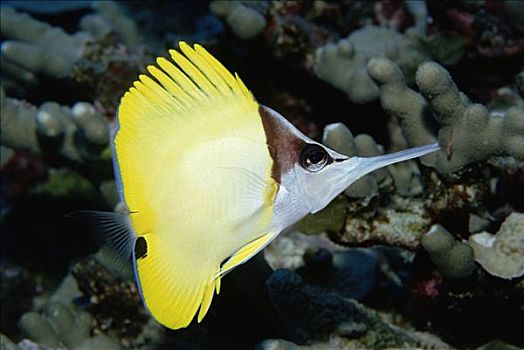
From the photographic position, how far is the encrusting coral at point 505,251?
2090 millimetres

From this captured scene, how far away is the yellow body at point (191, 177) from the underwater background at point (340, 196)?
21cm

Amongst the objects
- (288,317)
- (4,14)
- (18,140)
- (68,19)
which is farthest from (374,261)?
(68,19)

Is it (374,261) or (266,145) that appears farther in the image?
(374,261)

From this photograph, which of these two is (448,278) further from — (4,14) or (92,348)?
(4,14)

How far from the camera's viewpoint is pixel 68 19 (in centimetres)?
550

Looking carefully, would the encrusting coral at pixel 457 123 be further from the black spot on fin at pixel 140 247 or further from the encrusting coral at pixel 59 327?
A: the encrusting coral at pixel 59 327

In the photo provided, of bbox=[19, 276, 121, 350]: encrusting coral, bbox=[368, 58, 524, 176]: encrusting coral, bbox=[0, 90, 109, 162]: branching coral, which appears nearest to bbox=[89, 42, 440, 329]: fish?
bbox=[368, 58, 524, 176]: encrusting coral

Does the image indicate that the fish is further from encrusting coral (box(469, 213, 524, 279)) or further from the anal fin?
encrusting coral (box(469, 213, 524, 279))

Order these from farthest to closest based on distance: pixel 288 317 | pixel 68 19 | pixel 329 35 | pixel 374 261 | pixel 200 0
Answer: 1. pixel 68 19
2. pixel 200 0
3. pixel 329 35
4. pixel 374 261
5. pixel 288 317

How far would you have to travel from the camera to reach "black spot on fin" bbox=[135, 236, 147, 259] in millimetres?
1584

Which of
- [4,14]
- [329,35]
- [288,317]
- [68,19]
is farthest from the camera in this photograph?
[68,19]

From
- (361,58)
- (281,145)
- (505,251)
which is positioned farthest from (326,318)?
(361,58)

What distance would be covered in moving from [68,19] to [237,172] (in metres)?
4.70

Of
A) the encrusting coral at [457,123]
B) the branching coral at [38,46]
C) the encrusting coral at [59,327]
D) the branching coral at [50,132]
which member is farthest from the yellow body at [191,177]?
the branching coral at [38,46]
